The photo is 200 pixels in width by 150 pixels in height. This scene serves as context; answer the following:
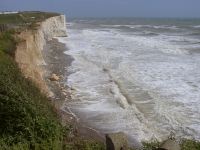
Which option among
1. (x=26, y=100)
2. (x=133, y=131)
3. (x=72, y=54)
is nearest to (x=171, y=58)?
(x=72, y=54)

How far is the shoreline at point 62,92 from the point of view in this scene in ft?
47.5

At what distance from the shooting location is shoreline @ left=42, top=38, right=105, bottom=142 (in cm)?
1449

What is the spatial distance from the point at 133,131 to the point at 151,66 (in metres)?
15.2

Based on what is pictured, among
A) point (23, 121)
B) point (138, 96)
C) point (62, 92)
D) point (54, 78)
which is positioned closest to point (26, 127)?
point (23, 121)

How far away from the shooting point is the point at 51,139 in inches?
382

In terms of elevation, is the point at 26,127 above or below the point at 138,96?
above

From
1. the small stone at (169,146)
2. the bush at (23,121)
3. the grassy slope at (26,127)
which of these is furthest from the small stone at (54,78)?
the small stone at (169,146)

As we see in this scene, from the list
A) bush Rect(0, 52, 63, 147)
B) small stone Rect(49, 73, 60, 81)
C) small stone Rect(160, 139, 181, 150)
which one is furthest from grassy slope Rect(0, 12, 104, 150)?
small stone Rect(49, 73, 60, 81)

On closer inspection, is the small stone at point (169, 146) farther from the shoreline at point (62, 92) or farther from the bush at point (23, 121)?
the shoreline at point (62, 92)

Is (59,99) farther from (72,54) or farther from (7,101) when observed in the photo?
(72,54)

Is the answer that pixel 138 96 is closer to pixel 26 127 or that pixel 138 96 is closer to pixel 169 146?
pixel 26 127

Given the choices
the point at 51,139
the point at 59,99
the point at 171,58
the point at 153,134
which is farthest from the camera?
the point at 171,58

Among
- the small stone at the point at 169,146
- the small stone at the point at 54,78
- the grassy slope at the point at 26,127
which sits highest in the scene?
the small stone at the point at 169,146

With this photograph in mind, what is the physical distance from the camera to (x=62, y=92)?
21.0 m
